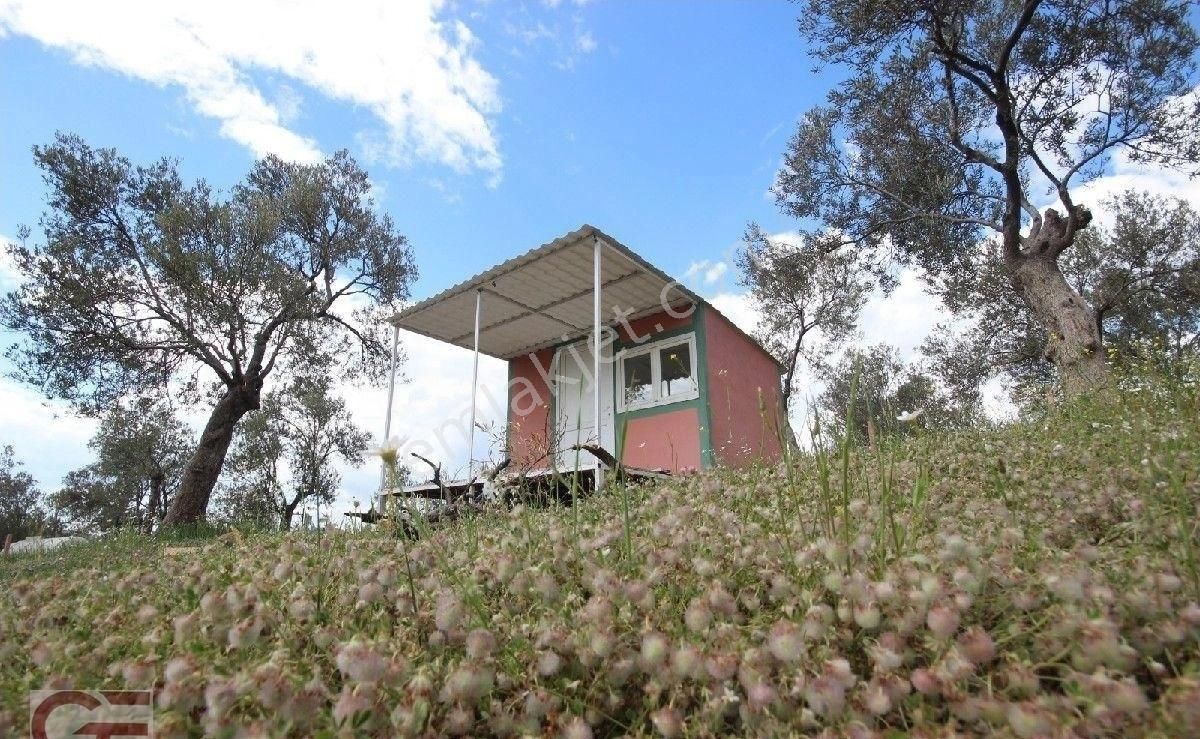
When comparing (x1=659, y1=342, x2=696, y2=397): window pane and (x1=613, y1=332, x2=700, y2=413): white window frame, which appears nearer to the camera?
(x1=613, y1=332, x2=700, y2=413): white window frame

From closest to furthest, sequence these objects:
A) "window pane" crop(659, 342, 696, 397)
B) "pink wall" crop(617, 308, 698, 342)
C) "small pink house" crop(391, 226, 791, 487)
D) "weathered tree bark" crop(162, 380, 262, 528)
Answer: "small pink house" crop(391, 226, 791, 487) → "window pane" crop(659, 342, 696, 397) → "pink wall" crop(617, 308, 698, 342) → "weathered tree bark" crop(162, 380, 262, 528)

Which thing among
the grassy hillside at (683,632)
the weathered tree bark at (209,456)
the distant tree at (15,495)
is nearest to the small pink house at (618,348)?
the weathered tree bark at (209,456)

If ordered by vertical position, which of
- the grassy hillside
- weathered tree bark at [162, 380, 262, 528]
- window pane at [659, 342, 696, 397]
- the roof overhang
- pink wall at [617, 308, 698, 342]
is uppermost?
the roof overhang

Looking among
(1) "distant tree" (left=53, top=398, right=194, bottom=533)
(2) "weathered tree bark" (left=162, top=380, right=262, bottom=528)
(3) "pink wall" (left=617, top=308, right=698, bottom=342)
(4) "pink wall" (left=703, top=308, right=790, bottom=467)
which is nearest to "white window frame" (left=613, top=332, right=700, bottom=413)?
(3) "pink wall" (left=617, top=308, right=698, bottom=342)

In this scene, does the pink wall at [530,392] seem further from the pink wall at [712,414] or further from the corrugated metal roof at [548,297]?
the corrugated metal roof at [548,297]

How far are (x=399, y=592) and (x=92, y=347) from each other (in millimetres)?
14634

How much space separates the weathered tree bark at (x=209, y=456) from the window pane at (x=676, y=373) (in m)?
8.55

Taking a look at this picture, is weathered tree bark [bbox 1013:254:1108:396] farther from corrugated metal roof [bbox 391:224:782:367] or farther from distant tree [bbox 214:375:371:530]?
distant tree [bbox 214:375:371:530]

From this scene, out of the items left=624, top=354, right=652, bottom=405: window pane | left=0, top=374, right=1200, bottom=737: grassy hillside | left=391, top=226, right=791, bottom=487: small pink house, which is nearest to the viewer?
left=0, top=374, right=1200, bottom=737: grassy hillside

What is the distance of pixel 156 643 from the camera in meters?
1.39

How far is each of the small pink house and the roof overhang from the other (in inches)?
0.8

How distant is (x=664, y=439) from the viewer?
1141 centimetres

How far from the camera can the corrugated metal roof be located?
31.0 ft

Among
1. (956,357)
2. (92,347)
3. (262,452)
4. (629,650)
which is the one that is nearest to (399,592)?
(629,650)
